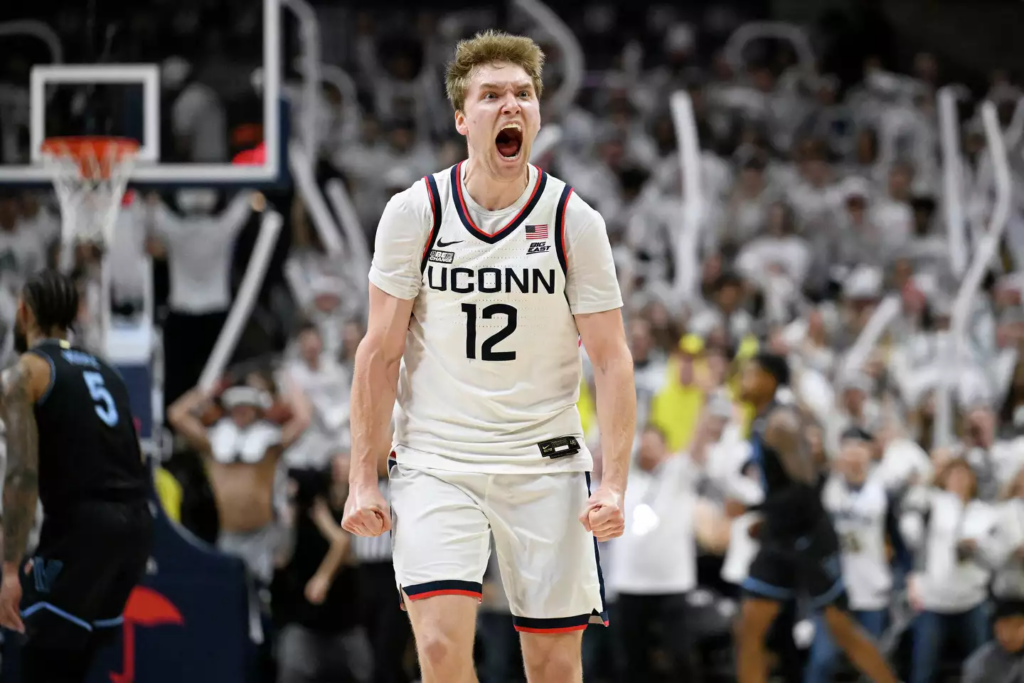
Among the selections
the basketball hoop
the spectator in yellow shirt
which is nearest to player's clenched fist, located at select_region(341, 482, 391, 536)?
the basketball hoop

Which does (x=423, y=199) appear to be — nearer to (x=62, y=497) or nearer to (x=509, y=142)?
(x=509, y=142)

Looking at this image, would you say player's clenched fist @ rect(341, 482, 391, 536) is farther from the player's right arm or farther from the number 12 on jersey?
the number 12 on jersey

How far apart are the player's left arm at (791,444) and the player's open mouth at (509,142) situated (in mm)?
3992

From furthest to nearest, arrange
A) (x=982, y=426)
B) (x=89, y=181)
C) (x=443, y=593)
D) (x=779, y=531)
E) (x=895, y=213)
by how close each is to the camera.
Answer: (x=895, y=213) < (x=982, y=426) < (x=89, y=181) < (x=779, y=531) < (x=443, y=593)

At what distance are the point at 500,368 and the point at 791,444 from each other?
403 centimetres

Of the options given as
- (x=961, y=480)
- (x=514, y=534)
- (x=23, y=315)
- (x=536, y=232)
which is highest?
(x=536, y=232)

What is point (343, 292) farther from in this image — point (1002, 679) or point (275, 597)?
point (1002, 679)

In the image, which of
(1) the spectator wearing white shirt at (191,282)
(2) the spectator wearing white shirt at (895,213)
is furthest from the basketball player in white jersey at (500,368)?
(2) the spectator wearing white shirt at (895,213)

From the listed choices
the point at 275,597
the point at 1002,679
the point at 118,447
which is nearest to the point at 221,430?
the point at 275,597

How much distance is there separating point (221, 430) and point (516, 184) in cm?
582

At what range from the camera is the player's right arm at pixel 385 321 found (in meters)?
4.25

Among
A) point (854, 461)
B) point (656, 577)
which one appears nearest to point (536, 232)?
point (656, 577)

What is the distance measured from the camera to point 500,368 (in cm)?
429

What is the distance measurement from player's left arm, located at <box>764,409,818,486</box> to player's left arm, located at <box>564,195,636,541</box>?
3671 mm
